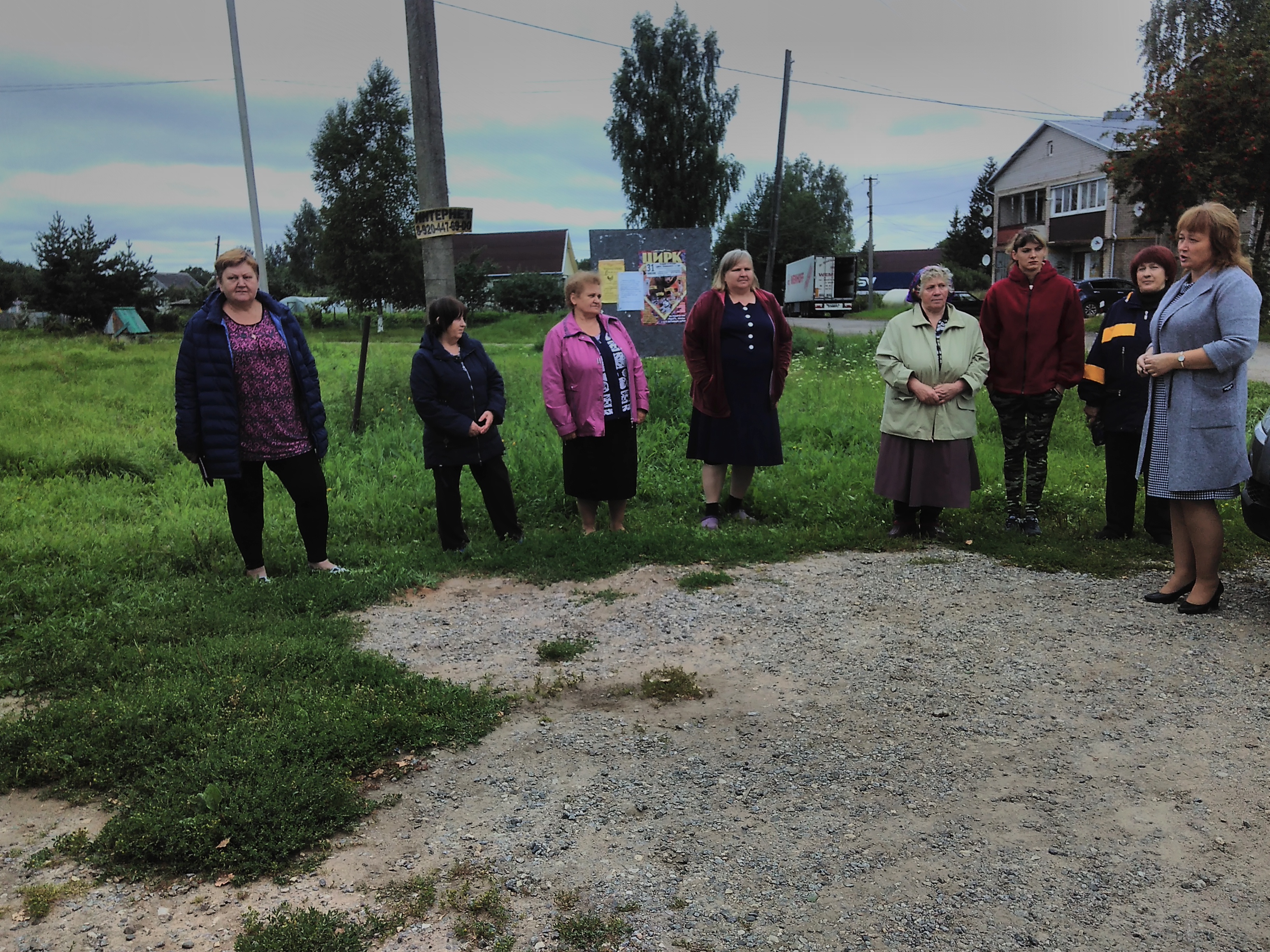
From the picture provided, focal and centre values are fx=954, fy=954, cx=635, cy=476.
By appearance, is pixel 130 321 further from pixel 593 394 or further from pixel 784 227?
pixel 784 227

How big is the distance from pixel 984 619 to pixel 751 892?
2792 mm

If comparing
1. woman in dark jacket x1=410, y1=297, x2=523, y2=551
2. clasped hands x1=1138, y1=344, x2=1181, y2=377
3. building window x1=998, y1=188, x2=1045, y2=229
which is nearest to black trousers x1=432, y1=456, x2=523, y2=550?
woman in dark jacket x1=410, y1=297, x2=523, y2=551

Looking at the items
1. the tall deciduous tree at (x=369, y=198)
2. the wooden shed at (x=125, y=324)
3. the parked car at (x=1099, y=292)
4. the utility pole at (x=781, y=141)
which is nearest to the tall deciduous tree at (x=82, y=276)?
the wooden shed at (x=125, y=324)

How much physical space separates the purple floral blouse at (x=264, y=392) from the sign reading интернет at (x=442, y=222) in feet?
6.11

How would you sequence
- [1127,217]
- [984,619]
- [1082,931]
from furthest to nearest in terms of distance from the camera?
[1127,217] < [984,619] < [1082,931]

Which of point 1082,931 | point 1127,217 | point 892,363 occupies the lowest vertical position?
point 1082,931

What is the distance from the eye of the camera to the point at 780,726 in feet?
12.5

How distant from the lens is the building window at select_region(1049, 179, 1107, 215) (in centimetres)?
4006

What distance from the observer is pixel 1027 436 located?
6664 millimetres

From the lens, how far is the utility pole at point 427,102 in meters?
7.09

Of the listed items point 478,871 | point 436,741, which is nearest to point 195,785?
point 436,741

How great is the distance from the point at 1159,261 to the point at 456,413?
468 centimetres

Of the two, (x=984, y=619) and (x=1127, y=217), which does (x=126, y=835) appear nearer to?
(x=984, y=619)

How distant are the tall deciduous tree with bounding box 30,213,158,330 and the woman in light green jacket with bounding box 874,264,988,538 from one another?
3245 centimetres
